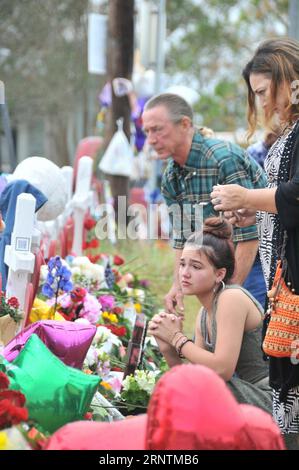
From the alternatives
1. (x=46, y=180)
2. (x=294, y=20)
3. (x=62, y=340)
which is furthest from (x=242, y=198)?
(x=294, y=20)

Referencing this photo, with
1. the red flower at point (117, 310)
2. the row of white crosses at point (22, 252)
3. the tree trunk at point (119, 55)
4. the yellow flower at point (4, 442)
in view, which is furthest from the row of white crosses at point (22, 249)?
the tree trunk at point (119, 55)

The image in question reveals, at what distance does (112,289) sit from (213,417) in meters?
3.86

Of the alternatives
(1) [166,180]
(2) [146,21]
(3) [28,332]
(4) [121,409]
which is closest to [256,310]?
(4) [121,409]

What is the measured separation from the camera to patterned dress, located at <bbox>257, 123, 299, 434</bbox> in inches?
137

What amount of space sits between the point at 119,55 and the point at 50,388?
10.0 m

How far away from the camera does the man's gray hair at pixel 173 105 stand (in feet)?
16.2

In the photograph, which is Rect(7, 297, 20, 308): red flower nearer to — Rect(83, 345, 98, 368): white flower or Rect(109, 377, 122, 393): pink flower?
Rect(83, 345, 98, 368): white flower

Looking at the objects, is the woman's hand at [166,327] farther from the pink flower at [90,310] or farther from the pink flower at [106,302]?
the pink flower at [106,302]

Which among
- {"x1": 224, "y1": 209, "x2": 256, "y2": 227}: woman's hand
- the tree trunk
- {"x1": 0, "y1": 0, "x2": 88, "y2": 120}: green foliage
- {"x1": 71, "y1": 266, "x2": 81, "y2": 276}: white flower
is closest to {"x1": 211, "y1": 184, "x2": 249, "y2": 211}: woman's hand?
{"x1": 224, "y1": 209, "x2": 256, "y2": 227}: woman's hand

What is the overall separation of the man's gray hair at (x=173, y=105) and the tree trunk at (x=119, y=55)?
714 centimetres

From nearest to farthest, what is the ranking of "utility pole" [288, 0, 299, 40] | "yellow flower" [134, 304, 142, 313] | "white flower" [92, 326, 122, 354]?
"white flower" [92, 326, 122, 354] → "yellow flower" [134, 304, 142, 313] → "utility pole" [288, 0, 299, 40]

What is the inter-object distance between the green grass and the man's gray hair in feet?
7.35
